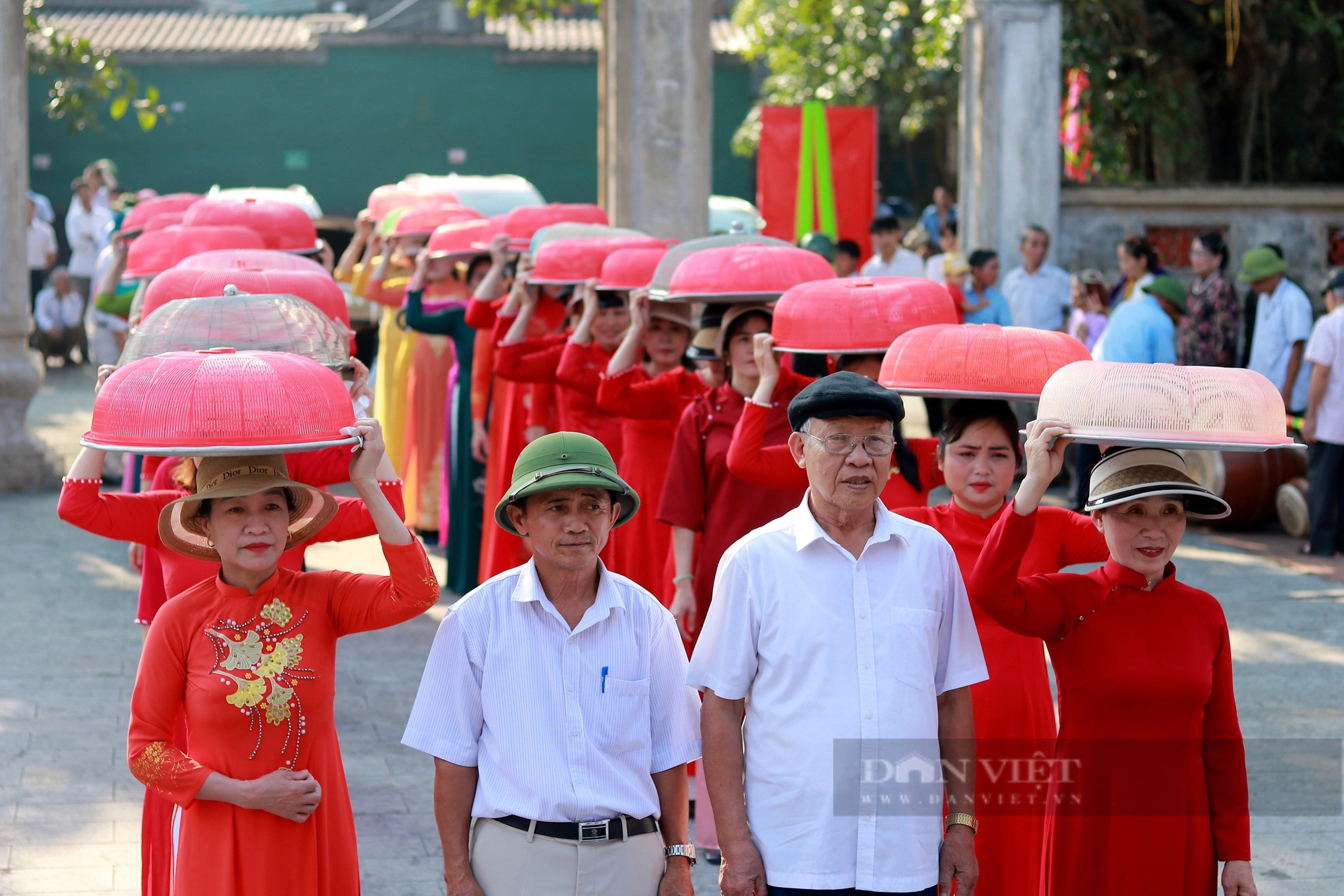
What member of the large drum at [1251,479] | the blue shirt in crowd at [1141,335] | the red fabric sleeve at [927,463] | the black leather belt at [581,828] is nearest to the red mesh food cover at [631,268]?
the red fabric sleeve at [927,463]

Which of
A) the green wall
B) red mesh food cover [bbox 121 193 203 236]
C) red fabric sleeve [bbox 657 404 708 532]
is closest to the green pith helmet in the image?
red fabric sleeve [bbox 657 404 708 532]

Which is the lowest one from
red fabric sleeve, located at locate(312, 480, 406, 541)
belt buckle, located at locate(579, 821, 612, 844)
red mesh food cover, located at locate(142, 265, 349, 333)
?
belt buckle, located at locate(579, 821, 612, 844)

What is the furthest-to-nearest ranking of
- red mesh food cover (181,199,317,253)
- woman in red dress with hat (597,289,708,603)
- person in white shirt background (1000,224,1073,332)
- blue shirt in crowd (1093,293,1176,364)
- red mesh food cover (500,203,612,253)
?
person in white shirt background (1000,224,1073,332) → blue shirt in crowd (1093,293,1176,364) → red mesh food cover (500,203,612,253) → red mesh food cover (181,199,317,253) → woman in red dress with hat (597,289,708,603)

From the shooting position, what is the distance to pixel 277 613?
3.57m

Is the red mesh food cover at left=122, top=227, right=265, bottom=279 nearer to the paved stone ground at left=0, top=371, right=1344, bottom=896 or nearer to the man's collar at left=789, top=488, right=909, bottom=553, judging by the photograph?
the paved stone ground at left=0, top=371, right=1344, bottom=896

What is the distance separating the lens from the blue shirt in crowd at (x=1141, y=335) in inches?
398

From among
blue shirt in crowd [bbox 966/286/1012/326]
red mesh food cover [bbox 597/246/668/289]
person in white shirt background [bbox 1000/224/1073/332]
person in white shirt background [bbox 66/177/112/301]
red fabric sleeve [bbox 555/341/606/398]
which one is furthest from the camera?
person in white shirt background [bbox 66/177/112/301]

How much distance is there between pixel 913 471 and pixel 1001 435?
74 centimetres

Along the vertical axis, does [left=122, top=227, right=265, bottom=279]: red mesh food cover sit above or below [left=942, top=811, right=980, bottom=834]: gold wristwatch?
above

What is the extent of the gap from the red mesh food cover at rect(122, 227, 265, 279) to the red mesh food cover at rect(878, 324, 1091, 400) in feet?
13.7

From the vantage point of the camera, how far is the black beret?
3338mm

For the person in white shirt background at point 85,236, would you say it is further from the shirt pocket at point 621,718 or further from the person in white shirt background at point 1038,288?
the shirt pocket at point 621,718

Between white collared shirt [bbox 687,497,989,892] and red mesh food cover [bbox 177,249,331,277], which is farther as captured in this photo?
red mesh food cover [bbox 177,249,331,277]

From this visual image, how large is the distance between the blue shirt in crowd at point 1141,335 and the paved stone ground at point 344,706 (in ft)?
4.12
